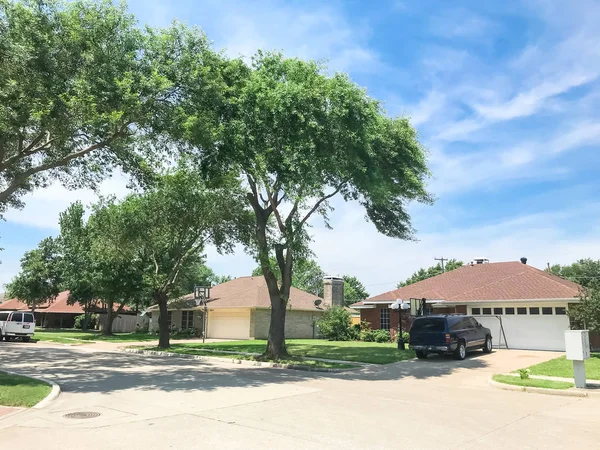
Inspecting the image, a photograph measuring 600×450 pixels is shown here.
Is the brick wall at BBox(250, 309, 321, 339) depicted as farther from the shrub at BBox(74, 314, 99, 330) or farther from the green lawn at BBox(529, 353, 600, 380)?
the shrub at BBox(74, 314, 99, 330)

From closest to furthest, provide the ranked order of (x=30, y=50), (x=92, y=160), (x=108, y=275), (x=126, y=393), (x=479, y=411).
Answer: (x=479, y=411) < (x=126, y=393) < (x=30, y=50) < (x=92, y=160) < (x=108, y=275)

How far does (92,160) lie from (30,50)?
5.01 meters

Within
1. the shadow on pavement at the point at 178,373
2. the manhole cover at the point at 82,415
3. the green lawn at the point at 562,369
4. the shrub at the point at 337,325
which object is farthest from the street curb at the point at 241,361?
the shrub at the point at 337,325

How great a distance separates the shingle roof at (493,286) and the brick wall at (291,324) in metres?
9.20

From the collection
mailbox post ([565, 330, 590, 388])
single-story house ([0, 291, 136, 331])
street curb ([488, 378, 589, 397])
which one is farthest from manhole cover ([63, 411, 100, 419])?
single-story house ([0, 291, 136, 331])

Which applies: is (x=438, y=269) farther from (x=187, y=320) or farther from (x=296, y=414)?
(x=296, y=414)

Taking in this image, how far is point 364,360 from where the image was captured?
20062 millimetres

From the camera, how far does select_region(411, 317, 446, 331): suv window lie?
2022cm

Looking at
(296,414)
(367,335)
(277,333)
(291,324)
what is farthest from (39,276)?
(296,414)

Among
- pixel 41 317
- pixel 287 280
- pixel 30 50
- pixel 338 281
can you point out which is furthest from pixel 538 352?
pixel 41 317

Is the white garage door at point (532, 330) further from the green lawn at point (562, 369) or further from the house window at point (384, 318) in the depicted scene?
the house window at point (384, 318)

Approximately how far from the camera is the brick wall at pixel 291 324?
37188 millimetres

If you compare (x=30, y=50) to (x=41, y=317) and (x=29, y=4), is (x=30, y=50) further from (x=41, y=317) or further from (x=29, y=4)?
(x=41, y=317)

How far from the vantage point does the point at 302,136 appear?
652 inches
